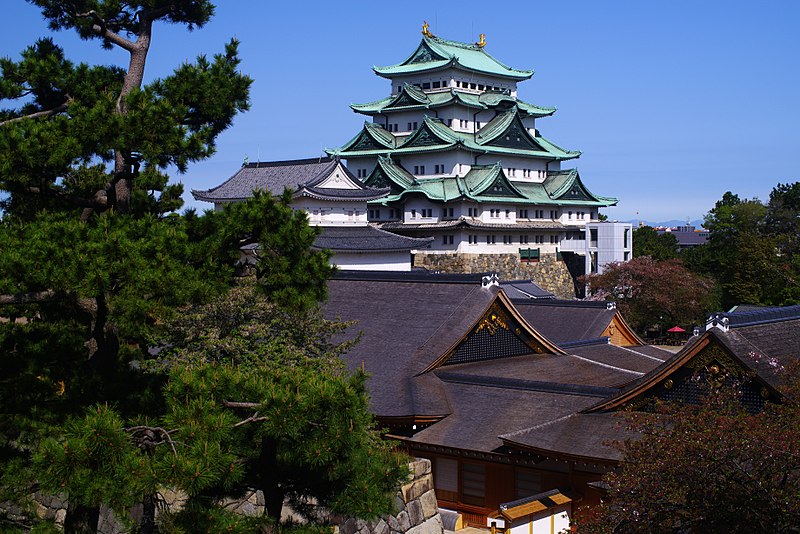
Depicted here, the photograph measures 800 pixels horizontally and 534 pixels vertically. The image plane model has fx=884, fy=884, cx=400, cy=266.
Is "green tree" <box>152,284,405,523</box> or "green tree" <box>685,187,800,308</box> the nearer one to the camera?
"green tree" <box>152,284,405,523</box>

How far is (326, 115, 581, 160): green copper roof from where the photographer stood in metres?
52.5

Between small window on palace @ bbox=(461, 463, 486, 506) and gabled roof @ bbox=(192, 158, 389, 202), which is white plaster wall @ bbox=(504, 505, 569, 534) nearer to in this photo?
small window on palace @ bbox=(461, 463, 486, 506)

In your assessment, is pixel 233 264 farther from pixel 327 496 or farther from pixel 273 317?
pixel 273 317

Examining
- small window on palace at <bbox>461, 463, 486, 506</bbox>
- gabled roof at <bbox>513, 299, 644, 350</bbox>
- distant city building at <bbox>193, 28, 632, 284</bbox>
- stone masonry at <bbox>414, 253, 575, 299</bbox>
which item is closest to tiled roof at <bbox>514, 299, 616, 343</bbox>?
gabled roof at <bbox>513, 299, 644, 350</bbox>

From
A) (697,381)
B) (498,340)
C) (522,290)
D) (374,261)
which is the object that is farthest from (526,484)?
(374,261)

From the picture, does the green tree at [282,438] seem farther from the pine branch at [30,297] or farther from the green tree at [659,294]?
the green tree at [659,294]

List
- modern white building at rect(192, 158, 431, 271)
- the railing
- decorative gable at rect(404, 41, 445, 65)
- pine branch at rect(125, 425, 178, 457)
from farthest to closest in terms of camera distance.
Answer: decorative gable at rect(404, 41, 445, 65)
the railing
modern white building at rect(192, 158, 431, 271)
pine branch at rect(125, 425, 178, 457)

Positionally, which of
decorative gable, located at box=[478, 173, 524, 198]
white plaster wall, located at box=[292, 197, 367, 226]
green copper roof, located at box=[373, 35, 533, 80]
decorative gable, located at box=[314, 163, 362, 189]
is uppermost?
green copper roof, located at box=[373, 35, 533, 80]

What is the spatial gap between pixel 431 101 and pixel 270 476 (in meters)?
48.2

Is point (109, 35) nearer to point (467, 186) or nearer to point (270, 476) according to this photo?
point (270, 476)

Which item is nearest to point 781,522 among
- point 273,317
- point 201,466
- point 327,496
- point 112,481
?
point 327,496

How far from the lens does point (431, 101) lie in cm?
5544

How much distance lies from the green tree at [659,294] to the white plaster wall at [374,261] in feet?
37.1

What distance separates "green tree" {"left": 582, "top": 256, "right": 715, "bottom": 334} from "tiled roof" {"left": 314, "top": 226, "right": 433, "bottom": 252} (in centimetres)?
1074
